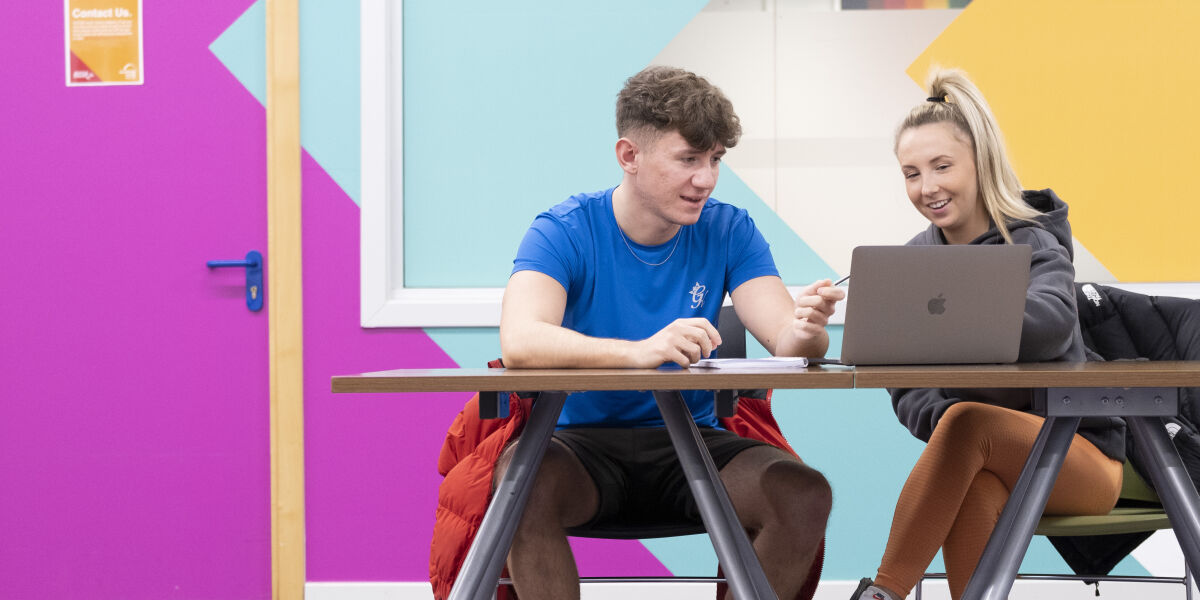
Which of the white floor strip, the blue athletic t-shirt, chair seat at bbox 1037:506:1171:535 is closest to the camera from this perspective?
chair seat at bbox 1037:506:1171:535

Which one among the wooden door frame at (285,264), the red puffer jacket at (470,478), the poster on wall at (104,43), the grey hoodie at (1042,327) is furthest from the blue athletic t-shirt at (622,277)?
the poster on wall at (104,43)

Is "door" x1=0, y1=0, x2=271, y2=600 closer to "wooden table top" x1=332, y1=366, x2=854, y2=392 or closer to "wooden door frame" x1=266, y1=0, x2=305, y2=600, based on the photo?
"wooden door frame" x1=266, y1=0, x2=305, y2=600

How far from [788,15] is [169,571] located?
7.81 feet

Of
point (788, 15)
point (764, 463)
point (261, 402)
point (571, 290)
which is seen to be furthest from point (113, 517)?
point (788, 15)

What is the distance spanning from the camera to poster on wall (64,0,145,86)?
2938 mm

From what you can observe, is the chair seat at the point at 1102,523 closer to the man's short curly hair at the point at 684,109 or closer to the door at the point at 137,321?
the man's short curly hair at the point at 684,109

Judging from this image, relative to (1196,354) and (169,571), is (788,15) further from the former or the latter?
(169,571)

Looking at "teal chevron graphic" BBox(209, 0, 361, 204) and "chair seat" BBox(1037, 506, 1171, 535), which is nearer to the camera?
"chair seat" BBox(1037, 506, 1171, 535)

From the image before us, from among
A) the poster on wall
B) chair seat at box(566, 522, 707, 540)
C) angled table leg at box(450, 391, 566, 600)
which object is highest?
the poster on wall

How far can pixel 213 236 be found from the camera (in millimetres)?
2924

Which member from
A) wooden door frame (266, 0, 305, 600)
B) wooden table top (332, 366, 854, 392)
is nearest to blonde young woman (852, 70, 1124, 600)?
wooden table top (332, 366, 854, 392)

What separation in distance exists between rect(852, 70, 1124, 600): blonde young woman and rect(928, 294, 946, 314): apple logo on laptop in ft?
1.01

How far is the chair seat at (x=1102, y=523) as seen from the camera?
1.68 metres

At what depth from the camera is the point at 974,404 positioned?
5.42 ft
